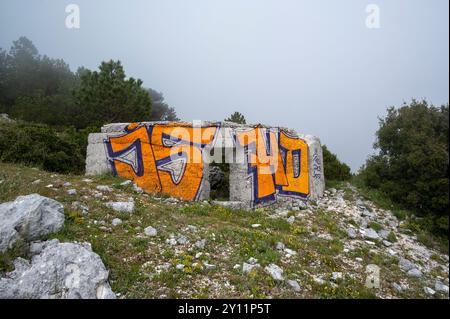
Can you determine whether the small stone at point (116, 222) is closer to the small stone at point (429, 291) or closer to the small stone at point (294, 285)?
the small stone at point (294, 285)

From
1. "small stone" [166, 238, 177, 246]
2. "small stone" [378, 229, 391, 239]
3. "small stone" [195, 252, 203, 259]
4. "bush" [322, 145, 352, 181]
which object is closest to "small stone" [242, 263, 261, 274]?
"small stone" [195, 252, 203, 259]

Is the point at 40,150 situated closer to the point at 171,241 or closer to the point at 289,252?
the point at 171,241

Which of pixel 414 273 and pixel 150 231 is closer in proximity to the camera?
pixel 150 231

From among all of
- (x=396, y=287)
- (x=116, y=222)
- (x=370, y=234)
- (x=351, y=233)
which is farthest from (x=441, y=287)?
(x=116, y=222)

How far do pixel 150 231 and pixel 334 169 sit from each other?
10.9 meters

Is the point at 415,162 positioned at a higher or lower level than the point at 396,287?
higher

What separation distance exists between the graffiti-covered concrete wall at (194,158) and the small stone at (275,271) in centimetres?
387

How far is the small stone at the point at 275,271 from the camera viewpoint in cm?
499

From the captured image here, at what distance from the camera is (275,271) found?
515 cm

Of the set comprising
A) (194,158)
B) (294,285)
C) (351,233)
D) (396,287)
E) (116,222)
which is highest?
(194,158)

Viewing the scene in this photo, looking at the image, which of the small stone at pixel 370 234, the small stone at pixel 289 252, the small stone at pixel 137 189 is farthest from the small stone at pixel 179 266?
the small stone at pixel 370 234

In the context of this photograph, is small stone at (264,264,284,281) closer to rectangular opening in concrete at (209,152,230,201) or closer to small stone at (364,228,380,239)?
small stone at (364,228,380,239)

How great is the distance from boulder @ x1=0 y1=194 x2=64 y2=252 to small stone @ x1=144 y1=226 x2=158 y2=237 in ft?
5.29

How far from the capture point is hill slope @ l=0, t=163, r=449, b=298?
4.75 meters
